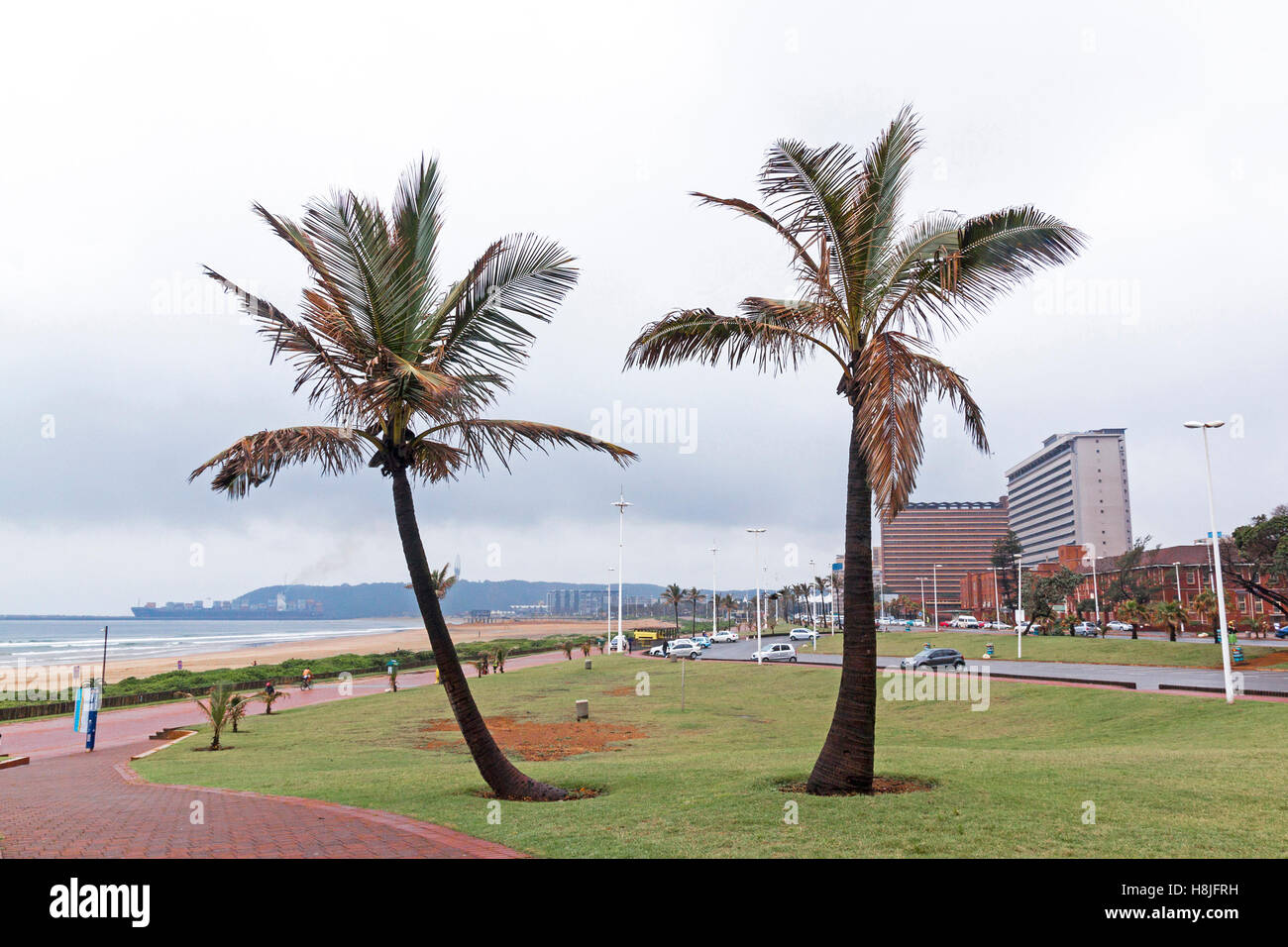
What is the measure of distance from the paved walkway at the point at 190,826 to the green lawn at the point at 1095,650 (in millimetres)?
39320

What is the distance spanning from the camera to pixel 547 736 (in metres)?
22.2

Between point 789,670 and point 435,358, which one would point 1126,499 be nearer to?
point 789,670

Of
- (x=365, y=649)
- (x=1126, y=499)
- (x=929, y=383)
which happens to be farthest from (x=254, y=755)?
(x=1126, y=499)

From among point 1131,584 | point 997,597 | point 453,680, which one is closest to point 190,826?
point 453,680

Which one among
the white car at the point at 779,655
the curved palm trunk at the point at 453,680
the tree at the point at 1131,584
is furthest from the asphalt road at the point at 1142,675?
the tree at the point at 1131,584

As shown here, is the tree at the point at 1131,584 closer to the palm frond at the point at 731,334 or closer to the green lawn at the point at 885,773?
the green lawn at the point at 885,773

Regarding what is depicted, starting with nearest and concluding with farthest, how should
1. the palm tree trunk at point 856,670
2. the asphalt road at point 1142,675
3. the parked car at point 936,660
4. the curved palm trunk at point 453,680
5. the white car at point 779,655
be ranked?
the palm tree trunk at point 856,670 → the curved palm trunk at point 453,680 → the asphalt road at point 1142,675 → the parked car at point 936,660 → the white car at point 779,655

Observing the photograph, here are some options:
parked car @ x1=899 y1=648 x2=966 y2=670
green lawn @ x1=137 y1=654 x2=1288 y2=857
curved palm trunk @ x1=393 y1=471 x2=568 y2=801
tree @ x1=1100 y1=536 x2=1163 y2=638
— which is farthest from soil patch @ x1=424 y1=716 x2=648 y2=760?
tree @ x1=1100 y1=536 x2=1163 y2=638

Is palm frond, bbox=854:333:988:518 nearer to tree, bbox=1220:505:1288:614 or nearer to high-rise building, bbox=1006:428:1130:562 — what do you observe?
tree, bbox=1220:505:1288:614

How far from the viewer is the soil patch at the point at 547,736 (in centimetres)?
1934

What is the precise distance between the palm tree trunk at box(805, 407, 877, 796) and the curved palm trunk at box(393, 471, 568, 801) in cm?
355
